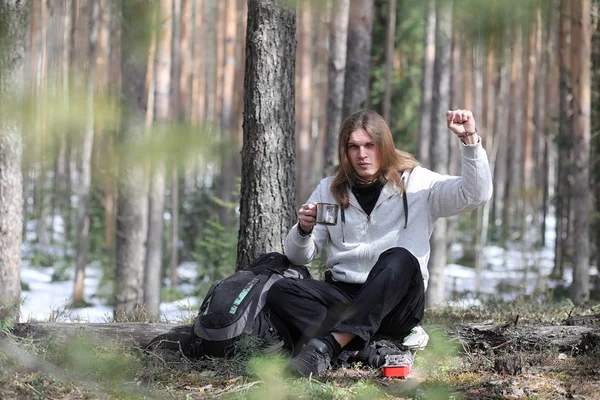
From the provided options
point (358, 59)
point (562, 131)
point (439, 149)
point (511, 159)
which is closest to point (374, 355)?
point (358, 59)

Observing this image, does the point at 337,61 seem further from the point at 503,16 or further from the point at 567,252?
the point at 567,252

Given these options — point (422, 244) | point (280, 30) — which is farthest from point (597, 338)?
point (280, 30)

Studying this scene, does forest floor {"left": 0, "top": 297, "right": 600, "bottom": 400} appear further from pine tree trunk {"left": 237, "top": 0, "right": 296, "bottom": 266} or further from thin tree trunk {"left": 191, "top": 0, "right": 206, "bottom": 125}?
thin tree trunk {"left": 191, "top": 0, "right": 206, "bottom": 125}

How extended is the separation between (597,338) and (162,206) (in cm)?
926

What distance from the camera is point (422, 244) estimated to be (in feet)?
13.7

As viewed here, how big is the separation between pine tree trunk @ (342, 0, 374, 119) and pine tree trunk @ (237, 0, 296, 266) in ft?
15.9

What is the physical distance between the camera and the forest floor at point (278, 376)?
3.16 m

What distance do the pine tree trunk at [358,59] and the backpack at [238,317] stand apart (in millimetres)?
6109

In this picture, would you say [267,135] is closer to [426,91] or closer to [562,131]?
[426,91]

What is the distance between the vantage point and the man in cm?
380

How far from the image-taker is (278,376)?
11.2 ft

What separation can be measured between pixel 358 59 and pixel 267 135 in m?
5.34

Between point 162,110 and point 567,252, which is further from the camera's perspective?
point 567,252

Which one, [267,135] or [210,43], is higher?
[210,43]
